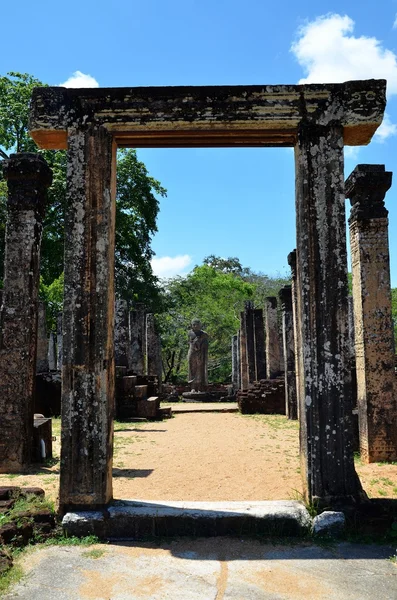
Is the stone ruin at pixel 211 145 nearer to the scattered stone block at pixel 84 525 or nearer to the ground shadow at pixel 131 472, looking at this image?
the scattered stone block at pixel 84 525

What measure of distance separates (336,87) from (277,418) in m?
12.2

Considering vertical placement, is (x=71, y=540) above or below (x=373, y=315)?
below

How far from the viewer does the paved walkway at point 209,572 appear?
10.6ft

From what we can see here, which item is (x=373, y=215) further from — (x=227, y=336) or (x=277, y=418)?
(x=227, y=336)

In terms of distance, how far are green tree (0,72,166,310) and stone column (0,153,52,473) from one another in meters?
14.4

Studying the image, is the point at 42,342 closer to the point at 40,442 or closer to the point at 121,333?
the point at 121,333

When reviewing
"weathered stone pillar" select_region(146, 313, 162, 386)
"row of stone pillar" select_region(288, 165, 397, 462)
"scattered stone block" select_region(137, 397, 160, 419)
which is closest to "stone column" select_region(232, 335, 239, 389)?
"weathered stone pillar" select_region(146, 313, 162, 386)

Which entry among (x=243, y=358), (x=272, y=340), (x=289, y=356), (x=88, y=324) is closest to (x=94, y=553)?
(x=88, y=324)

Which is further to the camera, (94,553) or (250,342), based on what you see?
(250,342)

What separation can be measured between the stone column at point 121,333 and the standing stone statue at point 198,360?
8.16 m

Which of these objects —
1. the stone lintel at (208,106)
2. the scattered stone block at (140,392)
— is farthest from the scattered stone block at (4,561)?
the scattered stone block at (140,392)

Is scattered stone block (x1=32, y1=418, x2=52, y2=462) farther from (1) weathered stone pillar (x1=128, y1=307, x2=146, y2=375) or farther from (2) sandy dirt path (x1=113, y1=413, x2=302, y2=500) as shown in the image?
(1) weathered stone pillar (x1=128, y1=307, x2=146, y2=375)

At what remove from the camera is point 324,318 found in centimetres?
458

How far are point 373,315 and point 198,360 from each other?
54.7 feet
